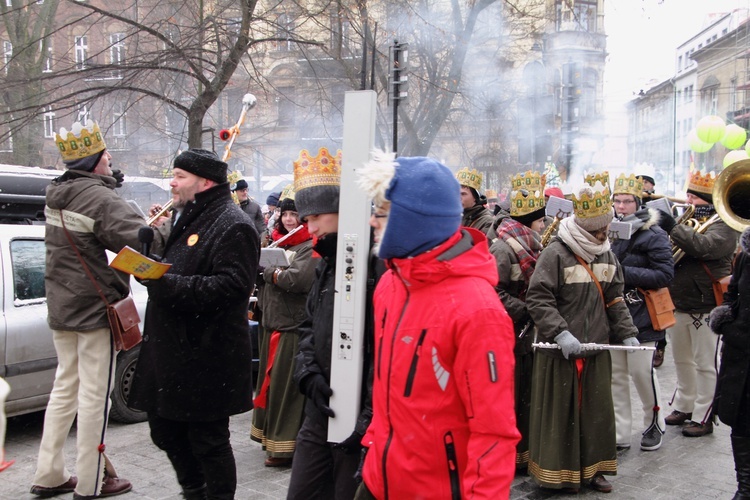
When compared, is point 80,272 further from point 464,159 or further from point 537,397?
point 464,159

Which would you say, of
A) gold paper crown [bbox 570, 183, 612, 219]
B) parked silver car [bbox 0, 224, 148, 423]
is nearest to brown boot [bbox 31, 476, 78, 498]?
parked silver car [bbox 0, 224, 148, 423]

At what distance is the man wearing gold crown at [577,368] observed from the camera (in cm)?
520

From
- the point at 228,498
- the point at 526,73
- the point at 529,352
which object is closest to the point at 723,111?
the point at 526,73

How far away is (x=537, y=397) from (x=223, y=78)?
6166mm

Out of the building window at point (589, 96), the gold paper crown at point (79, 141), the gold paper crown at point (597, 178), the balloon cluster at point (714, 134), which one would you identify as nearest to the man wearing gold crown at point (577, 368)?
the gold paper crown at point (597, 178)

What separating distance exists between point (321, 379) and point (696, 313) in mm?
4593

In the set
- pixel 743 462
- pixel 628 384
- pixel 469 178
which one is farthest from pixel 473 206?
pixel 743 462

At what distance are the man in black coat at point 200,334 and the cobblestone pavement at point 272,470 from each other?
4.02 feet

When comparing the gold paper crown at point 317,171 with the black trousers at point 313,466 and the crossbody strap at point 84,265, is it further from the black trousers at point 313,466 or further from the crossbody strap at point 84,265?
the crossbody strap at point 84,265

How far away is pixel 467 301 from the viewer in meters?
2.44

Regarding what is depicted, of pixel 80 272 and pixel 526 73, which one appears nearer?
pixel 80 272

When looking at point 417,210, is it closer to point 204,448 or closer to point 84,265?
point 204,448

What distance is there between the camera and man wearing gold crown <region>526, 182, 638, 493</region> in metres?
5.20

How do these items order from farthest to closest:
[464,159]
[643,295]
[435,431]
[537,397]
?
[464,159], [643,295], [537,397], [435,431]
